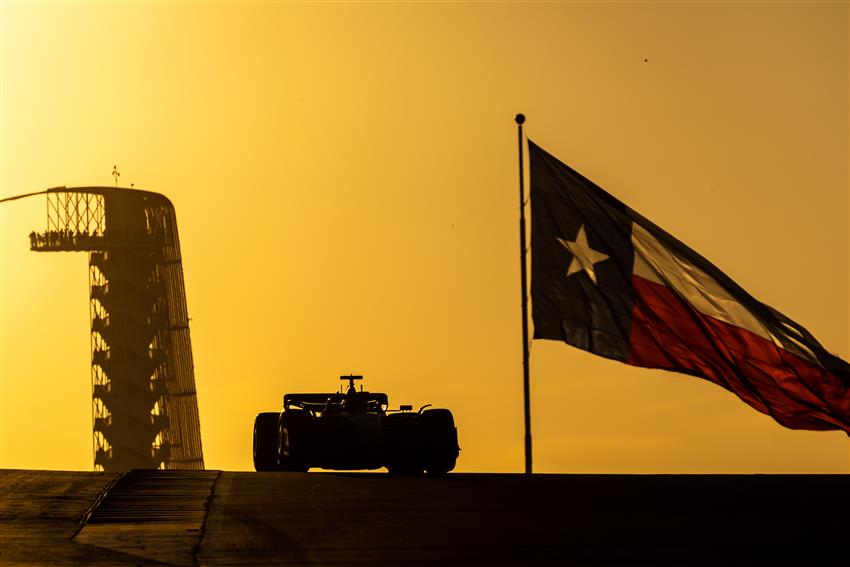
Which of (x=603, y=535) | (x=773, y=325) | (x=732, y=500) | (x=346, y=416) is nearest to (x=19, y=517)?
(x=603, y=535)

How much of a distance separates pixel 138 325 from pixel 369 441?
10360cm

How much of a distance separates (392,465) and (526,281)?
5430mm

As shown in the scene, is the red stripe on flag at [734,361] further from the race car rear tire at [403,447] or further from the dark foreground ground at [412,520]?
the race car rear tire at [403,447]

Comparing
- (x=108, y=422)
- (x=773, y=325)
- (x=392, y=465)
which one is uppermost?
(x=773, y=325)

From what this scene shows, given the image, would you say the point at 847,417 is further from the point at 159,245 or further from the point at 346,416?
the point at 159,245

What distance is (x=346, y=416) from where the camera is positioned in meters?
32.9

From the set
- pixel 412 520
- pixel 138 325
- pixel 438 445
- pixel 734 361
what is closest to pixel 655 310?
Answer: pixel 734 361

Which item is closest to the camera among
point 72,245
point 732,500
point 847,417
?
point 732,500

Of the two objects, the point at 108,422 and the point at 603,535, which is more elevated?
the point at 603,535

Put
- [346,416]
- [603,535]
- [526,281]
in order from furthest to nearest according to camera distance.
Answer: [526,281], [346,416], [603,535]

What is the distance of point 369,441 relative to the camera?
32719mm

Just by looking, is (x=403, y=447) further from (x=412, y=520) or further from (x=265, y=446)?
(x=412, y=520)

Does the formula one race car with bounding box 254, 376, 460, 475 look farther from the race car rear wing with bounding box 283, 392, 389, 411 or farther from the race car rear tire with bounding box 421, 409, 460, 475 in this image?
the race car rear wing with bounding box 283, 392, 389, 411

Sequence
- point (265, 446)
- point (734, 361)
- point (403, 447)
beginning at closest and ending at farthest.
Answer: point (734, 361) → point (403, 447) → point (265, 446)
